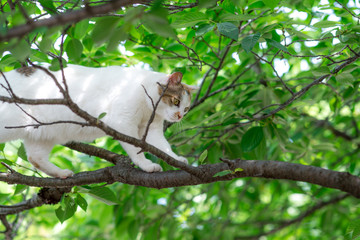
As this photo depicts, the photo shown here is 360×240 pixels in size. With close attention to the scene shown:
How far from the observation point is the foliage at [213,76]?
5.35ft

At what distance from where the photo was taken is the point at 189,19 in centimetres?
202

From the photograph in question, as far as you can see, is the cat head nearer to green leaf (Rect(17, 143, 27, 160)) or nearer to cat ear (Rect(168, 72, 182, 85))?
cat ear (Rect(168, 72, 182, 85))

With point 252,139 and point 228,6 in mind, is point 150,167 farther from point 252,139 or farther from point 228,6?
point 228,6

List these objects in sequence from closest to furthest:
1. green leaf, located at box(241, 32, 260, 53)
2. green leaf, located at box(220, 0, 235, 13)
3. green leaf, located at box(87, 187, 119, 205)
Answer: green leaf, located at box(241, 32, 260, 53) < green leaf, located at box(220, 0, 235, 13) < green leaf, located at box(87, 187, 119, 205)

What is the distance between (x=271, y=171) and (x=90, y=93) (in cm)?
125

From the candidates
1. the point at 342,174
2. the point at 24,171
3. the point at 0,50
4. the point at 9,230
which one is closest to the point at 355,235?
the point at 342,174

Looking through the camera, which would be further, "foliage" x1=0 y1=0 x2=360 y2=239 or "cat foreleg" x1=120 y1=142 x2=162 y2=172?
"cat foreleg" x1=120 y1=142 x2=162 y2=172

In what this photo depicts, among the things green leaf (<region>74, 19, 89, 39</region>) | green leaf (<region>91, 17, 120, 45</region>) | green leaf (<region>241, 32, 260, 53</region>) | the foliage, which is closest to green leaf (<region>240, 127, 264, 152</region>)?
the foliage

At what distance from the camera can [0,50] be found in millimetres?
1226

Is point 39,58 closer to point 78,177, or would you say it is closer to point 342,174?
point 78,177

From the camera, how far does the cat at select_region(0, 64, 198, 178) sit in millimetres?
2273

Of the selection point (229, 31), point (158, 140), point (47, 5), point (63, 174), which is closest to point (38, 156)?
point (63, 174)

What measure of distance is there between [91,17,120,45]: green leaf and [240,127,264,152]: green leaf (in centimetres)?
157

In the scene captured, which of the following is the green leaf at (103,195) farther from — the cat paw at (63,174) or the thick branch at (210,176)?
the cat paw at (63,174)
